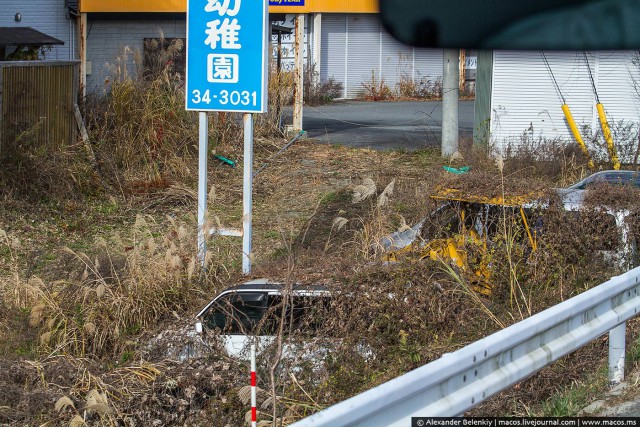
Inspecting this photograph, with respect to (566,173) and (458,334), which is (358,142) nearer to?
(566,173)

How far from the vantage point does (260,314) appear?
6910 mm

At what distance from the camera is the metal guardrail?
3412 mm

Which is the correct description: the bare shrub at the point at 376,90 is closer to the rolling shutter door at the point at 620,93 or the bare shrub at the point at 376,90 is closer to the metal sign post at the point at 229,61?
the rolling shutter door at the point at 620,93

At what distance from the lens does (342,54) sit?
31.0 meters

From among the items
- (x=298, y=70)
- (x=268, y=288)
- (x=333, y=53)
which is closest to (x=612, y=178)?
(x=268, y=288)

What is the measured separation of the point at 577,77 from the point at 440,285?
31.7 feet

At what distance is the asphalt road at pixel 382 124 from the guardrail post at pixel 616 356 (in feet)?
39.6

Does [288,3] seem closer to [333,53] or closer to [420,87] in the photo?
[420,87]

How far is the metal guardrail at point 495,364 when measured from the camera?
341 cm

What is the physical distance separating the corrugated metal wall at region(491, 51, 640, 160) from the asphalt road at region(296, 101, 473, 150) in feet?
7.30

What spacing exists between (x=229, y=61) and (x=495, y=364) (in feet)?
16.5

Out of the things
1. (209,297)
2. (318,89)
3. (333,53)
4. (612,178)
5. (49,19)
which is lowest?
(209,297)

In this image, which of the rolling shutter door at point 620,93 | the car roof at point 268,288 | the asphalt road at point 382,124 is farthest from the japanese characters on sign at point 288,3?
the car roof at point 268,288

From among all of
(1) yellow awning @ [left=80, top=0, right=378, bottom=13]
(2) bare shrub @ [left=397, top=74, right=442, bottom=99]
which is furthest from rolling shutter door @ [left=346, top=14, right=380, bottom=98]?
(1) yellow awning @ [left=80, top=0, right=378, bottom=13]
